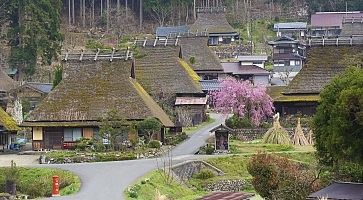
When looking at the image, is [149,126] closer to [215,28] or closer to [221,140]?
[221,140]

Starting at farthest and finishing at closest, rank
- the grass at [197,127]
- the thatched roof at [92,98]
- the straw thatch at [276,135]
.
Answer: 1. the grass at [197,127]
2. the thatched roof at [92,98]
3. the straw thatch at [276,135]

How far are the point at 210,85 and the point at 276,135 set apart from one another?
56.3 ft

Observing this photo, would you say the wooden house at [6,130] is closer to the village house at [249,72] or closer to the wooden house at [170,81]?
the wooden house at [170,81]

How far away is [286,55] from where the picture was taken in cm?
6931

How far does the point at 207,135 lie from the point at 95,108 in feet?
19.5

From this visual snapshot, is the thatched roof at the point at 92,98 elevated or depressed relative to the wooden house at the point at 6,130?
elevated

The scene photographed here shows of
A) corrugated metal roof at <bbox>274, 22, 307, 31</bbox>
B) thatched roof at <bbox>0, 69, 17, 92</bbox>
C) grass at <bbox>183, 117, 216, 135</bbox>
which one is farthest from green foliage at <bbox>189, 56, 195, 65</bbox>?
corrugated metal roof at <bbox>274, 22, 307, 31</bbox>

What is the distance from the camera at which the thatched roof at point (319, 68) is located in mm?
43781

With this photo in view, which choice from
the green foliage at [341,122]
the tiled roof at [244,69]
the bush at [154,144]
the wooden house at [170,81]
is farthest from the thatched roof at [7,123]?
the tiled roof at [244,69]

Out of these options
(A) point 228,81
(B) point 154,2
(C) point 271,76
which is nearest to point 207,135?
(A) point 228,81

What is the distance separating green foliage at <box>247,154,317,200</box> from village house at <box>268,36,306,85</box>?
136 feet

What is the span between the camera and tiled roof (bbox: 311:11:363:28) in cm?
7550

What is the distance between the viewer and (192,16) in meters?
79.3

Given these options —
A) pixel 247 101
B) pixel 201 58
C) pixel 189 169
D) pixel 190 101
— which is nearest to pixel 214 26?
pixel 201 58
